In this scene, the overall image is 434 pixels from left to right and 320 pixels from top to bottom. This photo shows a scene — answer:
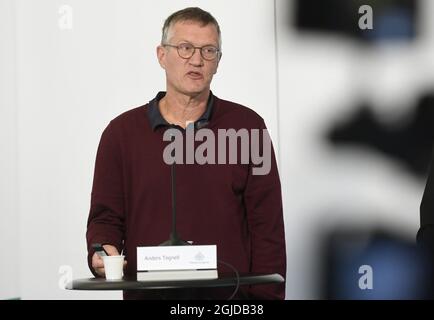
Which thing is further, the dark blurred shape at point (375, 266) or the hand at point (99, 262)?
the dark blurred shape at point (375, 266)

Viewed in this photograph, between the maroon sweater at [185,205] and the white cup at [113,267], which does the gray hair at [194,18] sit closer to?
the maroon sweater at [185,205]

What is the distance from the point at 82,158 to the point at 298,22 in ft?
3.58

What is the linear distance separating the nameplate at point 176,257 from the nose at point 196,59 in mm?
722

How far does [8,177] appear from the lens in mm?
4055

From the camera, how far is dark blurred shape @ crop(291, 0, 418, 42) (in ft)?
12.8

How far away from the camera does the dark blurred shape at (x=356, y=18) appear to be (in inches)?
154

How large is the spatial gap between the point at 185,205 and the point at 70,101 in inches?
47.0

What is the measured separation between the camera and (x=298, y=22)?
3967 mm

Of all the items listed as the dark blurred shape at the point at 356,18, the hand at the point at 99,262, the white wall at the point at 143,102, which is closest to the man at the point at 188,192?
the hand at the point at 99,262

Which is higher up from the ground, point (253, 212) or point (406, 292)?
point (253, 212)

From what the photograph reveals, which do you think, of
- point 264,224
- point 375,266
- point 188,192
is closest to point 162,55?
point 188,192

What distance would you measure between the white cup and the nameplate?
0.06 meters
